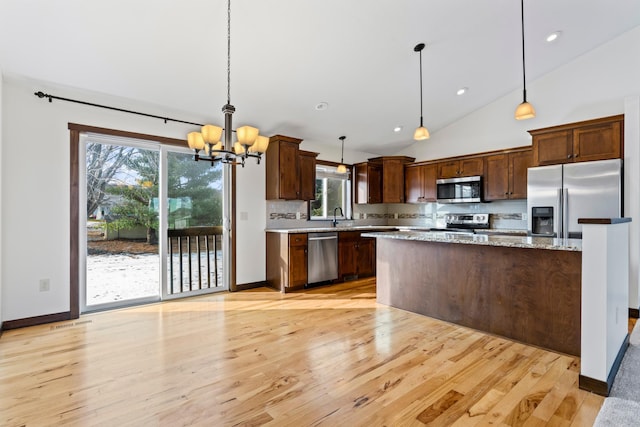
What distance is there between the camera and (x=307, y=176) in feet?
17.5

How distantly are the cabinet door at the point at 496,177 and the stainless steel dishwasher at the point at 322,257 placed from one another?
2.57m

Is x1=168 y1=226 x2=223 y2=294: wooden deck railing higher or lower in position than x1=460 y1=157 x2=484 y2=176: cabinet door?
lower

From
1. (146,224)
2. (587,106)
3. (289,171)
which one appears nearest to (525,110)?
(587,106)

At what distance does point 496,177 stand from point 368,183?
218 centimetres

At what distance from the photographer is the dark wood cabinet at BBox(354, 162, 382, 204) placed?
247 inches

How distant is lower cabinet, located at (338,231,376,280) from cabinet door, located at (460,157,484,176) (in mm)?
1954

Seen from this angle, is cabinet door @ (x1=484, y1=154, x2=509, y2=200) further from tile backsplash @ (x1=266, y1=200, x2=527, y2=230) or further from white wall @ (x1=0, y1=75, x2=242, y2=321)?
white wall @ (x1=0, y1=75, x2=242, y2=321)

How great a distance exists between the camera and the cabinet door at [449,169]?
5.62 m

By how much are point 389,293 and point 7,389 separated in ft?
11.1

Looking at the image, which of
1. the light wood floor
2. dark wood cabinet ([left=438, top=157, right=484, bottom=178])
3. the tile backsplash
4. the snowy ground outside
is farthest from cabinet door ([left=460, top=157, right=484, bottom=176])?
the snowy ground outside

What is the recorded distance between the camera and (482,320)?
10.0 ft

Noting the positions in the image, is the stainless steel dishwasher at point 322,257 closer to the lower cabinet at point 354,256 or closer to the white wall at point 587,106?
the lower cabinet at point 354,256

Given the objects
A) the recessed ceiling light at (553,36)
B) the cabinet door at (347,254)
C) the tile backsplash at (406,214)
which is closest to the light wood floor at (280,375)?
the cabinet door at (347,254)

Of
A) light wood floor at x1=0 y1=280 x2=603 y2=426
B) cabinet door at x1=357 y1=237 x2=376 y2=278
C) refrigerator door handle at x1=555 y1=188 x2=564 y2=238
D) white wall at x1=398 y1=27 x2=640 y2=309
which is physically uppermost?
white wall at x1=398 y1=27 x2=640 y2=309
